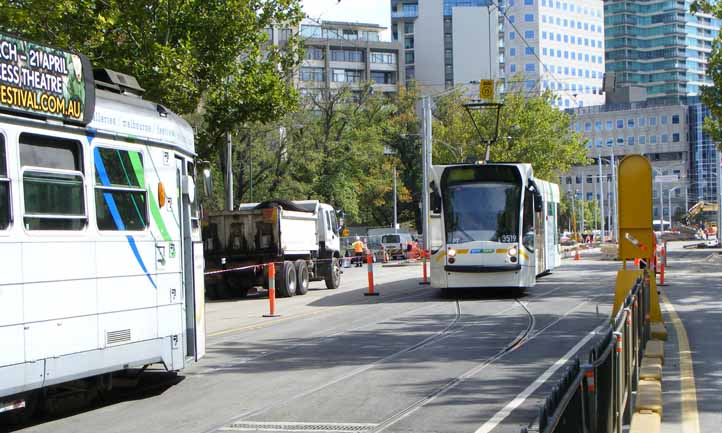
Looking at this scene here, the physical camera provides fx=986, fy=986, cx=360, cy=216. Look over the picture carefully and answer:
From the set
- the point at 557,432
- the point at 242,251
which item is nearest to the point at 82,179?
the point at 557,432

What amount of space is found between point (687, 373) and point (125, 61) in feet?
51.5

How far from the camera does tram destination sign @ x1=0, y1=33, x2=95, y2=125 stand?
27.6ft

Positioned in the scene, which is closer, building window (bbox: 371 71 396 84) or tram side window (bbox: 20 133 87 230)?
tram side window (bbox: 20 133 87 230)

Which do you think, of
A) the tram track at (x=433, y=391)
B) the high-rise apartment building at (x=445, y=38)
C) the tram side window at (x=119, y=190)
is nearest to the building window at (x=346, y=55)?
the high-rise apartment building at (x=445, y=38)

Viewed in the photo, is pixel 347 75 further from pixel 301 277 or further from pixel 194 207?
pixel 194 207

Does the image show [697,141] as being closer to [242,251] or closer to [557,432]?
[242,251]

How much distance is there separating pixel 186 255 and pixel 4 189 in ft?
11.0

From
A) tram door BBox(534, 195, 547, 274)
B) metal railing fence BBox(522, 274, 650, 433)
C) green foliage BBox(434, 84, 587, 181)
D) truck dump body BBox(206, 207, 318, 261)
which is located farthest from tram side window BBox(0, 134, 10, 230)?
green foliage BBox(434, 84, 587, 181)

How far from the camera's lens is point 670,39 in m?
181

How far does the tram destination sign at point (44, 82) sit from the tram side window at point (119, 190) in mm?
568

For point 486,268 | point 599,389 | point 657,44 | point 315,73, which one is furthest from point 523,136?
point 657,44

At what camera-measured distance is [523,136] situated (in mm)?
72625

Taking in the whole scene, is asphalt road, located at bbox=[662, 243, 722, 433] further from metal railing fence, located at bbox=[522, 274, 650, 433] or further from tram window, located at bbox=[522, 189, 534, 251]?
tram window, located at bbox=[522, 189, 534, 251]

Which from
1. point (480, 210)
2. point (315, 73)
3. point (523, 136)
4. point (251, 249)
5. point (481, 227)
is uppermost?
point (315, 73)
